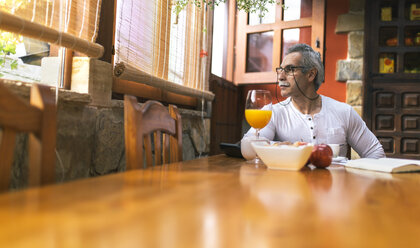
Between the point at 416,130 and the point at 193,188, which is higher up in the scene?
the point at 416,130

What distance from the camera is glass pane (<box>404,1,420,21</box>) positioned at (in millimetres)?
3590

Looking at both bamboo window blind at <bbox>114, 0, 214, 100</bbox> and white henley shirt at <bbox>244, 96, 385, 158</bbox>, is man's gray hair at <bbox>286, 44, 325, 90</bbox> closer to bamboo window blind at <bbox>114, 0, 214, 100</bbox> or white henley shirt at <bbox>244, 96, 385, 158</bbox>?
white henley shirt at <bbox>244, 96, 385, 158</bbox>

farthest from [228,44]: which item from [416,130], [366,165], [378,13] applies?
[366,165]

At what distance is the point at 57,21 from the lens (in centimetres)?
138

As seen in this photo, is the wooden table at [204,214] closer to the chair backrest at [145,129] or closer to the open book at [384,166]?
the chair backrest at [145,129]

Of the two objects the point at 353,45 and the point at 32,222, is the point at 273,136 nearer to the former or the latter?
the point at 32,222

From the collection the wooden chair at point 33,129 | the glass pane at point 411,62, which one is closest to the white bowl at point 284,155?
the wooden chair at point 33,129

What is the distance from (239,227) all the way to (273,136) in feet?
5.24

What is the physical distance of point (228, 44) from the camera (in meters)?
4.01

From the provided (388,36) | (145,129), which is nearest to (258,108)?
(145,129)

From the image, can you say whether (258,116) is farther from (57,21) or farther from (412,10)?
(412,10)

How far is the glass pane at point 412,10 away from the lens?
359 centimetres

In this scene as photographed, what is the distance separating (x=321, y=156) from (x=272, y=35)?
3008 mm

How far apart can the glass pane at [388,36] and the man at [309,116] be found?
6.74ft
